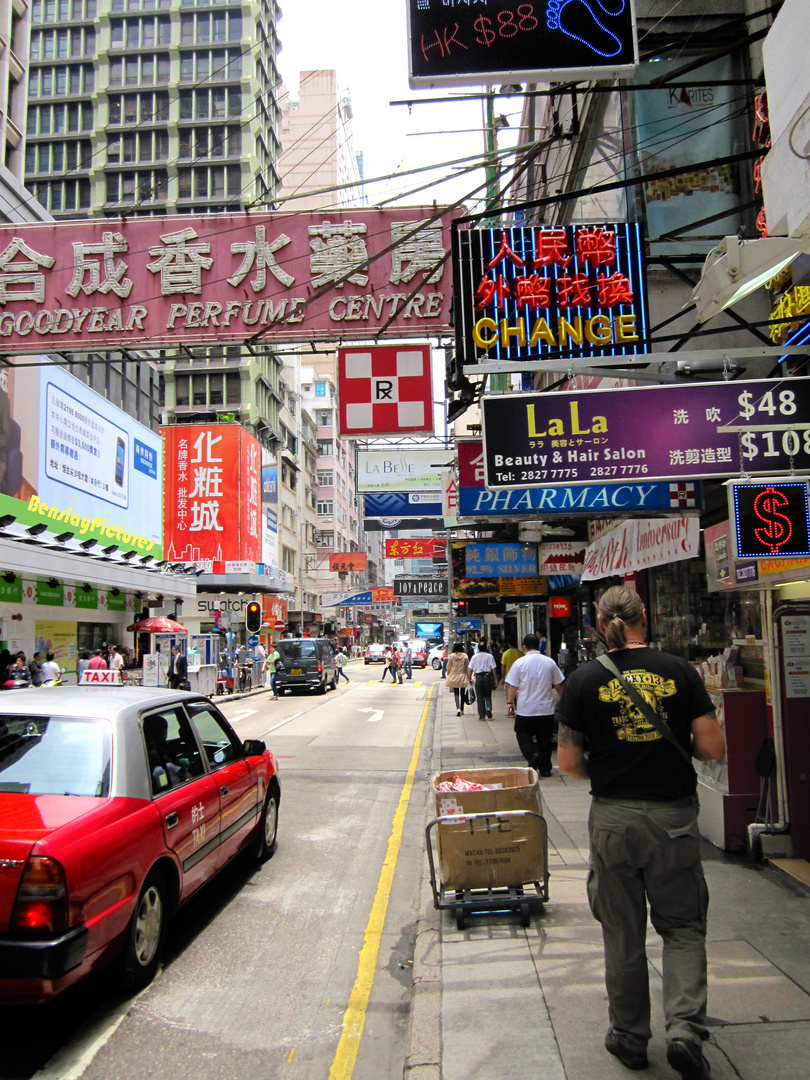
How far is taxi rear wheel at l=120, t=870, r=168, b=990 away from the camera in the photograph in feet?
14.4

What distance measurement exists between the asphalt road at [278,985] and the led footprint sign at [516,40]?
5723 mm

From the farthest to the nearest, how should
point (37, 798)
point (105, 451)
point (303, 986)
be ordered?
point (105, 451), point (303, 986), point (37, 798)

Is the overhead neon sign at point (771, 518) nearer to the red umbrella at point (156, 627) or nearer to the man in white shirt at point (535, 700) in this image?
the man in white shirt at point (535, 700)

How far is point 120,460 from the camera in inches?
1271

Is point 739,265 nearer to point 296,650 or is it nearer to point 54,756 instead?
point 54,756

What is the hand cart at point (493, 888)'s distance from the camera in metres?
5.39

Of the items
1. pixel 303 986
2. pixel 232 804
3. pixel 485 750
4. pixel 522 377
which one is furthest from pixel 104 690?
pixel 522 377

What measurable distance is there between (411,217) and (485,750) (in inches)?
328

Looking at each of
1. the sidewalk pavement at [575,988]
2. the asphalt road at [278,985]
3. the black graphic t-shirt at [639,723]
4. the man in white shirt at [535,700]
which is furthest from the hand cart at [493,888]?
the man in white shirt at [535,700]

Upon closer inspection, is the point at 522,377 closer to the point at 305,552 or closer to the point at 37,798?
the point at 37,798

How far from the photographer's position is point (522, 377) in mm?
19156

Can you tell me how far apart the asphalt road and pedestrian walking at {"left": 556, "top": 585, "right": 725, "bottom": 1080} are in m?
1.27

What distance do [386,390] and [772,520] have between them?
5153 millimetres

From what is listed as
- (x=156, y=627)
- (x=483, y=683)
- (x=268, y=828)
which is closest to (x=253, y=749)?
(x=268, y=828)
